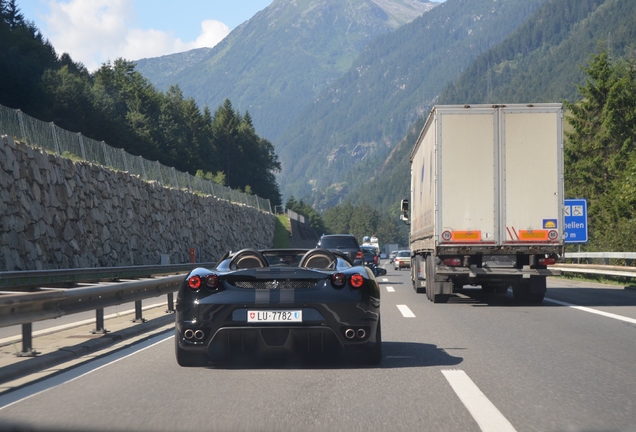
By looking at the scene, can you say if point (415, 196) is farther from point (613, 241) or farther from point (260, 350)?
point (260, 350)

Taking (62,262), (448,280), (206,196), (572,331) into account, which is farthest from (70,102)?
(572,331)

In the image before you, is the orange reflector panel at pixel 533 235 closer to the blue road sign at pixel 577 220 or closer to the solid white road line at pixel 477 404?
the solid white road line at pixel 477 404

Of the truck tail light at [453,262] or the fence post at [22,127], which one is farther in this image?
the fence post at [22,127]

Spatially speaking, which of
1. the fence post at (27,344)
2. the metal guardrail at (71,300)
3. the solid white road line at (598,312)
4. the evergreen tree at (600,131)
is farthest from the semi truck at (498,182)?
the evergreen tree at (600,131)

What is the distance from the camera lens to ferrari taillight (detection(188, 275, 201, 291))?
7750mm

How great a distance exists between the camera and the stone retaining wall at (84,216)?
2361cm

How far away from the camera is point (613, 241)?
95.1 feet

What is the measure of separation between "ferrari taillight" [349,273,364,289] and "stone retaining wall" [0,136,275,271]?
16.8 metres

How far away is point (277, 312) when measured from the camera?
7562 millimetres

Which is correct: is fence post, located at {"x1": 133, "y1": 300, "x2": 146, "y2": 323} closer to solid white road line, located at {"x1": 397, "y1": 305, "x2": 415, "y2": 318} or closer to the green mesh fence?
solid white road line, located at {"x1": 397, "y1": 305, "x2": 415, "y2": 318}

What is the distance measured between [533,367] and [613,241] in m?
22.6

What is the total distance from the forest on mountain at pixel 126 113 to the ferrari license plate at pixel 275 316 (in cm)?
5509

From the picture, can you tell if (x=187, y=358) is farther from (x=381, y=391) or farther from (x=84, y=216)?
(x=84, y=216)

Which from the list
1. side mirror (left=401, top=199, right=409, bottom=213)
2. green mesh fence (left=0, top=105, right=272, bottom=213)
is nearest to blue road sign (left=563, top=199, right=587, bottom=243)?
side mirror (left=401, top=199, right=409, bottom=213)
